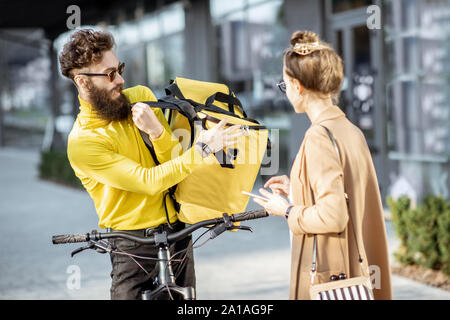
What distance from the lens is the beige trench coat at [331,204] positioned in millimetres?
2107

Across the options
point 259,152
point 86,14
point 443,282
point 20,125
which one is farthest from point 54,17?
point 259,152

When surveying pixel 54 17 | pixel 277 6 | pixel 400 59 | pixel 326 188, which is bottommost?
pixel 326 188

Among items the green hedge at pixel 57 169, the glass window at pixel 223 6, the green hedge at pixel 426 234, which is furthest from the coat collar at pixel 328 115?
the green hedge at pixel 57 169

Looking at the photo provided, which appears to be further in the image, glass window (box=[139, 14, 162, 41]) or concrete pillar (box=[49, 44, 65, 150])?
concrete pillar (box=[49, 44, 65, 150])

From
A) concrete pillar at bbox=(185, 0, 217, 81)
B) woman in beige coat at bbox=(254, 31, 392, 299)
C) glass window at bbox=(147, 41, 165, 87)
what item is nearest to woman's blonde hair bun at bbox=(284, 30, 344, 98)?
woman in beige coat at bbox=(254, 31, 392, 299)

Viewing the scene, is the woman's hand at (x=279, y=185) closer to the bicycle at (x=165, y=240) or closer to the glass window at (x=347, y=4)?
the bicycle at (x=165, y=240)

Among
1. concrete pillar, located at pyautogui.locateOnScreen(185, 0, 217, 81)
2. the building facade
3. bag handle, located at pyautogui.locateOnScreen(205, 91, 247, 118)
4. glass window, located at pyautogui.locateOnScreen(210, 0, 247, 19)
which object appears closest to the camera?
bag handle, located at pyautogui.locateOnScreen(205, 91, 247, 118)

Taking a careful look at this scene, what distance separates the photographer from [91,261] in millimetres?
7113

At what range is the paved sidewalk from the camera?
5691mm

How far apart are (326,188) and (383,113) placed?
7337mm

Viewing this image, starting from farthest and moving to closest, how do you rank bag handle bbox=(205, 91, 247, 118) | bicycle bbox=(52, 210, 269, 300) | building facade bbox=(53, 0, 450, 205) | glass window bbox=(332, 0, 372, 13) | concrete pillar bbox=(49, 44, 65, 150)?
concrete pillar bbox=(49, 44, 65, 150)
glass window bbox=(332, 0, 372, 13)
building facade bbox=(53, 0, 450, 205)
bag handle bbox=(205, 91, 247, 118)
bicycle bbox=(52, 210, 269, 300)

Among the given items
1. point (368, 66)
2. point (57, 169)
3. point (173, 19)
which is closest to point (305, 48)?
point (368, 66)

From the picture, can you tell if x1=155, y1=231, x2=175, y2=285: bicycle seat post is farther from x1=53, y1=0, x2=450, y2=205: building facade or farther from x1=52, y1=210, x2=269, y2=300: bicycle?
x1=53, y1=0, x2=450, y2=205: building facade
